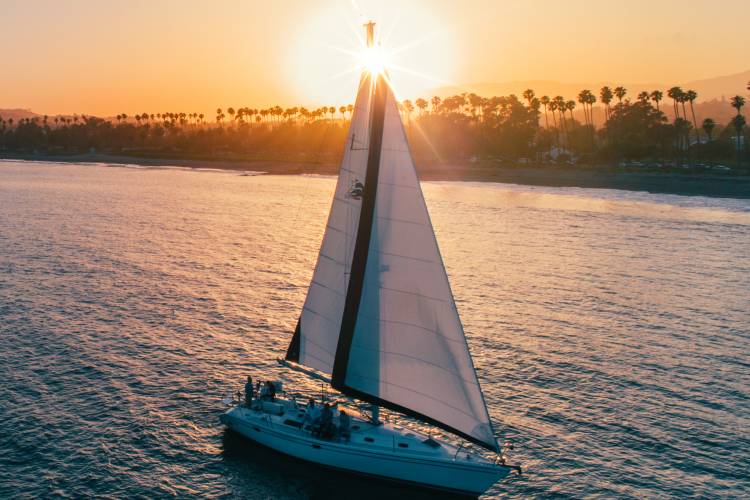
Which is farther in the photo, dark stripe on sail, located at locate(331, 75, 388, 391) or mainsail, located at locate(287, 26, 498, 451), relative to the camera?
dark stripe on sail, located at locate(331, 75, 388, 391)

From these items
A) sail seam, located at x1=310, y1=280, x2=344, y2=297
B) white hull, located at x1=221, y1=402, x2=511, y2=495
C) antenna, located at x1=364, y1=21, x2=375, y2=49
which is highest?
antenna, located at x1=364, y1=21, x2=375, y2=49

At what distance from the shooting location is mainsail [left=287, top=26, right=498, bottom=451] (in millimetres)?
26266

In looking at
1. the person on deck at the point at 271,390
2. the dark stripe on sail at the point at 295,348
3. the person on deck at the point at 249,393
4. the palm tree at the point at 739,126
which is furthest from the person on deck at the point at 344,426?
the palm tree at the point at 739,126

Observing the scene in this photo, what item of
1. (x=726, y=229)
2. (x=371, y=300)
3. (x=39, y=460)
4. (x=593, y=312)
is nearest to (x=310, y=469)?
(x=371, y=300)

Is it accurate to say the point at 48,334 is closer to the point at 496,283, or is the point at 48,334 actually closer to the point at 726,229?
the point at 496,283

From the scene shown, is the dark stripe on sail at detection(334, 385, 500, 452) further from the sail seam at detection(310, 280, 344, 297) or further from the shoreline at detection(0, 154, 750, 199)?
the shoreline at detection(0, 154, 750, 199)

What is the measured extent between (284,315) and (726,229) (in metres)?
81.5

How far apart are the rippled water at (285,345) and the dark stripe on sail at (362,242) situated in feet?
19.3

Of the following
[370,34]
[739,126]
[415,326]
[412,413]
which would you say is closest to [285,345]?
[412,413]

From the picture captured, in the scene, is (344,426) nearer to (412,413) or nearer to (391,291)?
(412,413)

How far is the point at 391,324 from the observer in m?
27.5

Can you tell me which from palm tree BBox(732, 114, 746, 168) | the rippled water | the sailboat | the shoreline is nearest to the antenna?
the sailboat

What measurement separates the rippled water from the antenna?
20040mm

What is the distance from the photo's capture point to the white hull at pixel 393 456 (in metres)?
26.8
